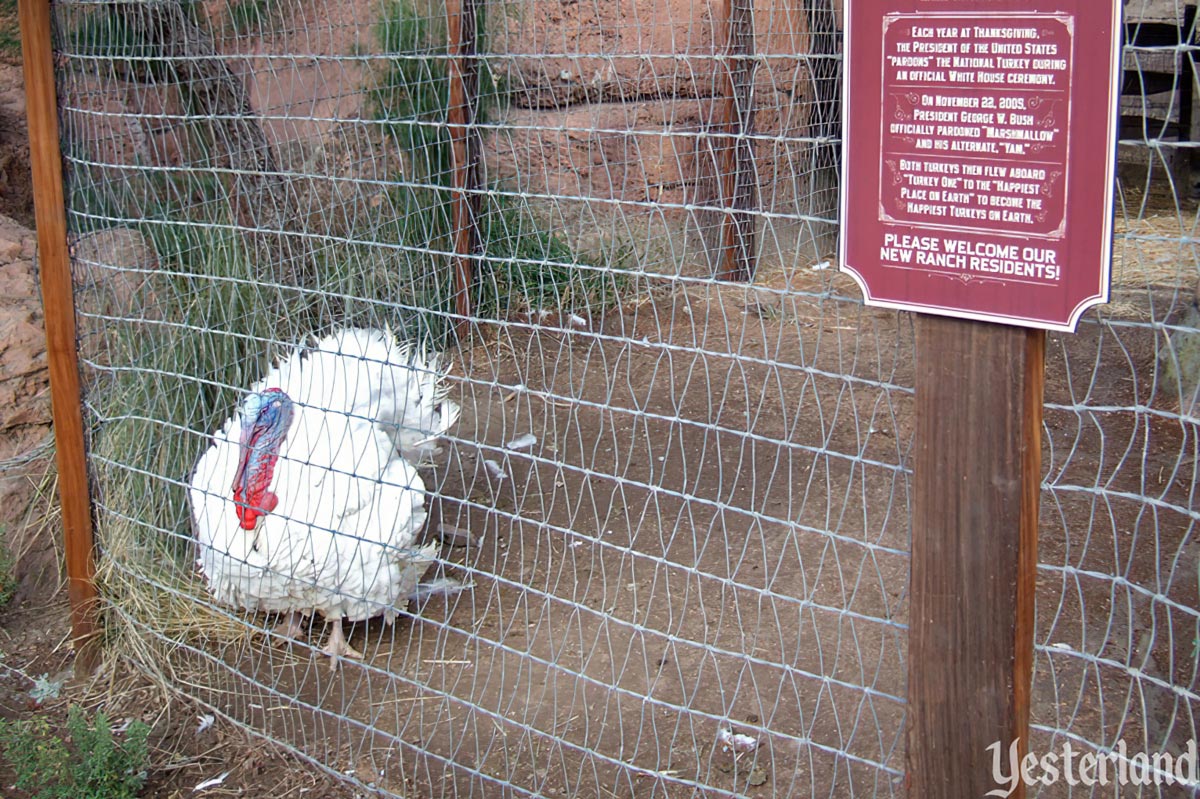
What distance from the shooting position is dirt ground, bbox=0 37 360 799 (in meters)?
3.01

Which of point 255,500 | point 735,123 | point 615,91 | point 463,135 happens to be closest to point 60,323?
point 255,500

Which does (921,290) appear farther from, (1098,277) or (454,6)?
(454,6)

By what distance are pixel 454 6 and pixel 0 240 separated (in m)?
1.99

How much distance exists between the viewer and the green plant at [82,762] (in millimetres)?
2844

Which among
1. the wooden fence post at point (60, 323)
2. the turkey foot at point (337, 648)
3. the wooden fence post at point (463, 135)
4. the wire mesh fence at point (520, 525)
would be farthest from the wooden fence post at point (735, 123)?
the wooden fence post at point (60, 323)

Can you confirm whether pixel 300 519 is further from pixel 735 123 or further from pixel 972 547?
pixel 735 123

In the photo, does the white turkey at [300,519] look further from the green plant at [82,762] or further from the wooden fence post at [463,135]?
the wooden fence post at [463,135]

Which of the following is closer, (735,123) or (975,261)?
(975,261)

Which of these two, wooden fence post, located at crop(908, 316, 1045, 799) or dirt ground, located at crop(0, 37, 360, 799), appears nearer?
wooden fence post, located at crop(908, 316, 1045, 799)

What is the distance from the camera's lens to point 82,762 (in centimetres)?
291

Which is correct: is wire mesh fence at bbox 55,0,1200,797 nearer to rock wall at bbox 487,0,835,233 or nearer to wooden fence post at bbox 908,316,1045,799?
wooden fence post at bbox 908,316,1045,799

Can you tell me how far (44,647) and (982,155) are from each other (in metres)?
3.21

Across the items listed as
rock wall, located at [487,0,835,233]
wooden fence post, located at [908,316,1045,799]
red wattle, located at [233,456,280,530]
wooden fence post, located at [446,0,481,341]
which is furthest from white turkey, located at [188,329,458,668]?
rock wall, located at [487,0,835,233]

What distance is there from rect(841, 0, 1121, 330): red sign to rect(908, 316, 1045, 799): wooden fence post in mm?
99
